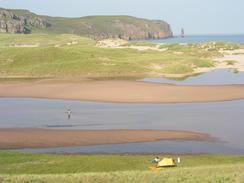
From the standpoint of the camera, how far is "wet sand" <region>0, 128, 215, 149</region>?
39156 mm

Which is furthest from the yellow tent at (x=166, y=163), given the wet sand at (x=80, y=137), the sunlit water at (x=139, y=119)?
the wet sand at (x=80, y=137)

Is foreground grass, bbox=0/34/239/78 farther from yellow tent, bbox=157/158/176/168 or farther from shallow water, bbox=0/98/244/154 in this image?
yellow tent, bbox=157/158/176/168

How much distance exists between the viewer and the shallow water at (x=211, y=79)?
78.6 meters

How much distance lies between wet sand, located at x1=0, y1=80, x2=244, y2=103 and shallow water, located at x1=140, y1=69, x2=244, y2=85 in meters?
5.23

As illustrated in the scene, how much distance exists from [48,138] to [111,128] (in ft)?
20.0

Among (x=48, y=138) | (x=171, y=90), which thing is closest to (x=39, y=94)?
(x=171, y=90)

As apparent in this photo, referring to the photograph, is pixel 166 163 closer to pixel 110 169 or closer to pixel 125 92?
pixel 110 169

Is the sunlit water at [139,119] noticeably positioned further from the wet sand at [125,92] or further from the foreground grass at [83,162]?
the wet sand at [125,92]

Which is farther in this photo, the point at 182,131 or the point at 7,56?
the point at 7,56

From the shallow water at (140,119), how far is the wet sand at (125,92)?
3714 mm

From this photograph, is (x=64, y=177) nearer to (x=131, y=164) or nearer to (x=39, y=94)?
(x=131, y=164)

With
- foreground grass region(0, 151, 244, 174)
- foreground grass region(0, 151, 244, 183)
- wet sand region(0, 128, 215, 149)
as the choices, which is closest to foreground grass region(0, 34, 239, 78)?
wet sand region(0, 128, 215, 149)

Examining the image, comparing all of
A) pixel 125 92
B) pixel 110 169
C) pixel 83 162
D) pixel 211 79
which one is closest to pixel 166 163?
pixel 110 169

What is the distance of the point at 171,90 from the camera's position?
225 feet
